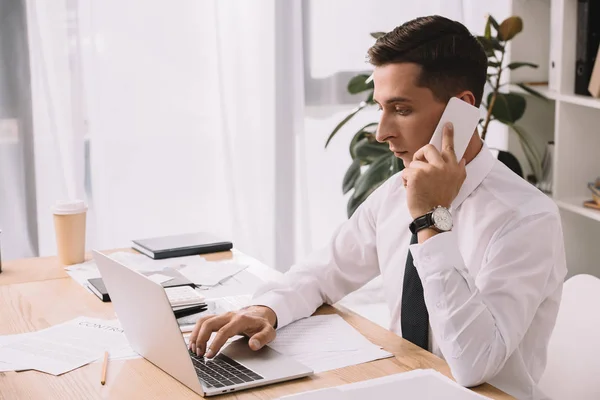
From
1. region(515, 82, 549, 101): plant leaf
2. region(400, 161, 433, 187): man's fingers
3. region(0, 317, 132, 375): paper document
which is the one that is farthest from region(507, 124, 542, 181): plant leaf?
region(0, 317, 132, 375): paper document

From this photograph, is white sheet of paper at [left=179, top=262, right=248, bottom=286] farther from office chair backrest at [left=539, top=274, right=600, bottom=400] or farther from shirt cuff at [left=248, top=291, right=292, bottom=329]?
office chair backrest at [left=539, top=274, right=600, bottom=400]

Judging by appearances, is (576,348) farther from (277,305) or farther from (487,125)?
(487,125)

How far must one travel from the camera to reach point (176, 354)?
129 cm

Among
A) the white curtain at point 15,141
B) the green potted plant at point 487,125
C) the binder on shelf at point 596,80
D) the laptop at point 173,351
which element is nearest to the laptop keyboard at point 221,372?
the laptop at point 173,351

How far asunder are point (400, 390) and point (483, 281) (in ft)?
0.93

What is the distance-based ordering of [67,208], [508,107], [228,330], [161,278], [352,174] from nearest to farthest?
[228,330]
[161,278]
[67,208]
[508,107]
[352,174]

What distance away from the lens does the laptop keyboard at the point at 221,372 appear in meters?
1.29

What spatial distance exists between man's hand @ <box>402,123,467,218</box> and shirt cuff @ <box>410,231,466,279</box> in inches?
2.5

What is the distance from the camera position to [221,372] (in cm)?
133

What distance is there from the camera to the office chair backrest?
1.54 meters

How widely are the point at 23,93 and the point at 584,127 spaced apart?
81.5 inches

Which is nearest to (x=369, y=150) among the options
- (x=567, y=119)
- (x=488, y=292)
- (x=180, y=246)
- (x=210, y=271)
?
(x=567, y=119)

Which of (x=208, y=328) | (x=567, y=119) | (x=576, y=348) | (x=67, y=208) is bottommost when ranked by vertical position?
(x=576, y=348)

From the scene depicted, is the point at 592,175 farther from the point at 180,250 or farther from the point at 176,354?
the point at 176,354
